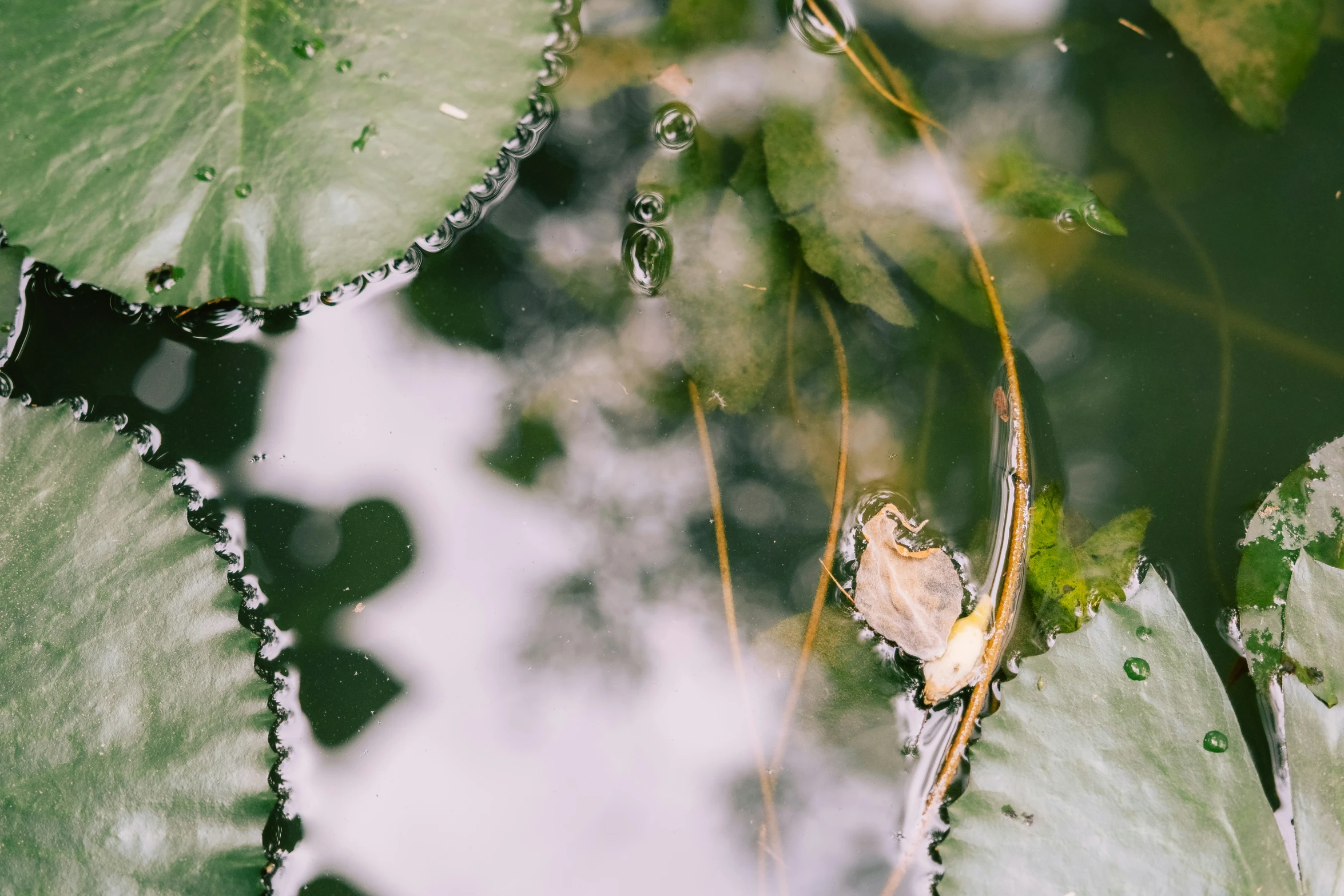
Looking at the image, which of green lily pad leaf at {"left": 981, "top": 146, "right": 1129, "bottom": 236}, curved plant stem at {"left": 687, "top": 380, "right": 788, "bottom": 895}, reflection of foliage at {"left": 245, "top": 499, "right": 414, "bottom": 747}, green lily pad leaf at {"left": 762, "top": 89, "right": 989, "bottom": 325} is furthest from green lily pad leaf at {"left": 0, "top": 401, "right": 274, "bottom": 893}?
green lily pad leaf at {"left": 981, "top": 146, "right": 1129, "bottom": 236}

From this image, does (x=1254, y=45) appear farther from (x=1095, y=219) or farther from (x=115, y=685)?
(x=115, y=685)

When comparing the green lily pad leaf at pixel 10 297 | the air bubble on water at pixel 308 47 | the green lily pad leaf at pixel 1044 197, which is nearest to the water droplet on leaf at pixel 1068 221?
the green lily pad leaf at pixel 1044 197

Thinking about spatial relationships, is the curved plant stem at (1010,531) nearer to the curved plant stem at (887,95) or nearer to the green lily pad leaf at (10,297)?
the curved plant stem at (887,95)

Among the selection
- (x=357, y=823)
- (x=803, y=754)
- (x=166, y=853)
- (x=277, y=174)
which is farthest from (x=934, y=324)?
(x=166, y=853)

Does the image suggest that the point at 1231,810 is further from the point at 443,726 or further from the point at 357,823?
the point at 357,823

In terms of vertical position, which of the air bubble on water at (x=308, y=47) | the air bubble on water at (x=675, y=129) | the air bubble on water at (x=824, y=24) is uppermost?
the air bubble on water at (x=824, y=24)

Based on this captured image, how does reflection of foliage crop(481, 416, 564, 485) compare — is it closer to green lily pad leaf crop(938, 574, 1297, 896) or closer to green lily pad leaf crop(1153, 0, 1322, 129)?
green lily pad leaf crop(938, 574, 1297, 896)

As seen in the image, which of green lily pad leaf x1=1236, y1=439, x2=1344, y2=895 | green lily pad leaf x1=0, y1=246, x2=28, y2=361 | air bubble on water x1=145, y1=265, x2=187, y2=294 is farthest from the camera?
green lily pad leaf x1=0, y1=246, x2=28, y2=361
